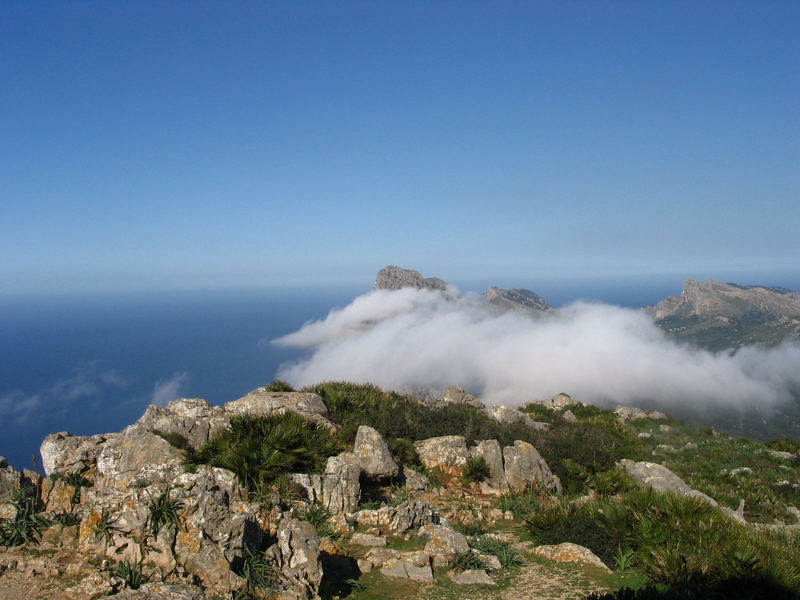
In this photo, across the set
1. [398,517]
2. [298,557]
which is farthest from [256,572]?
[398,517]

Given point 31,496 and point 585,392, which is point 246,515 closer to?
point 31,496

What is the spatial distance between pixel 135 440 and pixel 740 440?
2766 cm

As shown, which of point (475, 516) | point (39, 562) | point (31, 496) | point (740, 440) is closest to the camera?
point (39, 562)

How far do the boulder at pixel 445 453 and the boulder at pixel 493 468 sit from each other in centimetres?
40

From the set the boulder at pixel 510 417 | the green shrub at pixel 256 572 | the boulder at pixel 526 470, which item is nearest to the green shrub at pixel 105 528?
the green shrub at pixel 256 572

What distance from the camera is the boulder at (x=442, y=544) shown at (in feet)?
26.6

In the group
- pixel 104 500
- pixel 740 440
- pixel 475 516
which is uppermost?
pixel 104 500

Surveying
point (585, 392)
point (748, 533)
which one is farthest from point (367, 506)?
point (585, 392)

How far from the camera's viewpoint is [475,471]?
13.5 metres

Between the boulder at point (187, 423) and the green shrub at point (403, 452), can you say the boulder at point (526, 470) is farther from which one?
the boulder at point (187, 423)

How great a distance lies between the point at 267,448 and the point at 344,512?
2.23 meters

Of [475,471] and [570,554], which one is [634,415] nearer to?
[475,471]

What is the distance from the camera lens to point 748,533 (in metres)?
8.35

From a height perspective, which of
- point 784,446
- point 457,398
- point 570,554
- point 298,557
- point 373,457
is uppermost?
point 298,557
